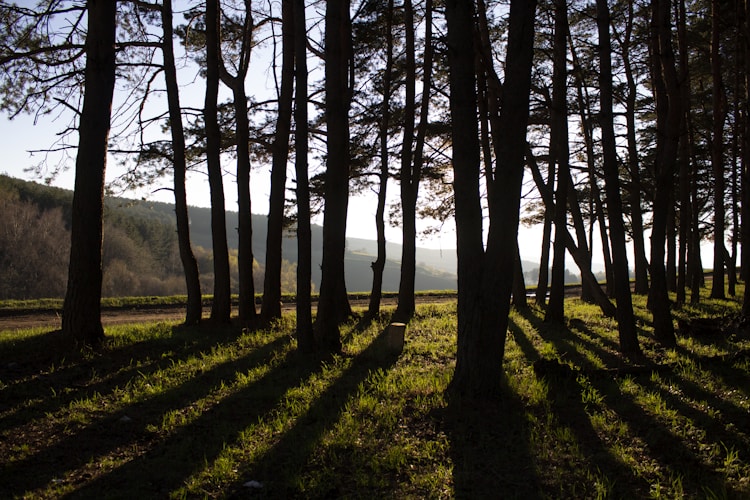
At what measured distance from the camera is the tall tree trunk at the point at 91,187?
25.0ft

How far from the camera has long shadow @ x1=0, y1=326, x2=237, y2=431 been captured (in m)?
5.35

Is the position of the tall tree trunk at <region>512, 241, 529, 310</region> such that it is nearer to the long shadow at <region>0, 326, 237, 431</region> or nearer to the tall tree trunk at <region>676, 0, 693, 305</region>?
the tall tree trunk at <region>676, 0, 693, 305</region>

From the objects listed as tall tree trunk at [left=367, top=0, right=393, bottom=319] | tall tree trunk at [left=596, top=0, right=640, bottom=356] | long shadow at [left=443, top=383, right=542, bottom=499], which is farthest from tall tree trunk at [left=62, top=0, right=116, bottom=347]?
tall tree trunk at [left=596, top=0, right=640, bottom=356]

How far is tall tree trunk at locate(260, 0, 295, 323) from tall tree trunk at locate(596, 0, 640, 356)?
5517mm

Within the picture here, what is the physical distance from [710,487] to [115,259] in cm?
5910

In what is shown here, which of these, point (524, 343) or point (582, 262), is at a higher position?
point (582, 262)

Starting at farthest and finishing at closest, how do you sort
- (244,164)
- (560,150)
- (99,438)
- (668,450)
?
(244,164) → (560,150) → (99,438) → (668,450)

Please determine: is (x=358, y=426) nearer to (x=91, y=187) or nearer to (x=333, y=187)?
(x=333, y=187)

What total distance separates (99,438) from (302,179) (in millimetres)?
4519

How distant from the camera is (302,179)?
25.7 feet

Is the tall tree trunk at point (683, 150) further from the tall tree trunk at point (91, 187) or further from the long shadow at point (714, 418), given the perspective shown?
the tall tree trunk at point (91, 187)

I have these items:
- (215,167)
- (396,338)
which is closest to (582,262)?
(396,338)

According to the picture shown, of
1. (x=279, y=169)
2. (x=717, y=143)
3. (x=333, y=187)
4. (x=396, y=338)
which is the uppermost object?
(x=717, y=143)

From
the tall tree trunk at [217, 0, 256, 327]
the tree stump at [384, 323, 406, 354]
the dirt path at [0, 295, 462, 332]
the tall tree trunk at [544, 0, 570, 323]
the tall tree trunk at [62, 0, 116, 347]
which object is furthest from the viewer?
the dirt path at [0, 295, 462, 332]
